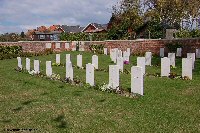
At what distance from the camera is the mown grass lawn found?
7.29 m

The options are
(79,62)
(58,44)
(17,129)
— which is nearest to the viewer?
(17,129)

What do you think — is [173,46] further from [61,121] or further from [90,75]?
[61,121]

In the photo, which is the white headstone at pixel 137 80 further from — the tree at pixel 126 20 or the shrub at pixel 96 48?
the tree at pixel 126 20

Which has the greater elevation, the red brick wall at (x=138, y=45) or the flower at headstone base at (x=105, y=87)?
the red brick wall at (x=138, y=45)

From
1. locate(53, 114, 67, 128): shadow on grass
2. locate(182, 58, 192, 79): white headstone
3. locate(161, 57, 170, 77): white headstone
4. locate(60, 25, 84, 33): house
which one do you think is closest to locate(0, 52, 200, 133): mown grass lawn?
locate(53, 114, 67, 128): shadow on grass

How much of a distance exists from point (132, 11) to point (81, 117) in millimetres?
40529

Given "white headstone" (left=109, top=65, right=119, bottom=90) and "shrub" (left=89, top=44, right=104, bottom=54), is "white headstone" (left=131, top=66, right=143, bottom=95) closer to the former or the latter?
→ "white headstone" (left=109, top=65, right=119, bottom=90)

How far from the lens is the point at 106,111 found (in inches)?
334

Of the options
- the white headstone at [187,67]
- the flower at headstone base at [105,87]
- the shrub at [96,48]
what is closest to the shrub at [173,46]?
the shrub at [96,48]

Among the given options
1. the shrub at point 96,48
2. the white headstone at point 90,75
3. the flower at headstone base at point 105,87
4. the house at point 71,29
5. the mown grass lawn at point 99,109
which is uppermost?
the house at point 71,29

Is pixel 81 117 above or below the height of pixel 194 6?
below

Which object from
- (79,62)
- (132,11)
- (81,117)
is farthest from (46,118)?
(132,11)

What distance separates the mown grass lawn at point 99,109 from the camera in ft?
23.9

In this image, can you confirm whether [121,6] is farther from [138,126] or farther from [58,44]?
[138,126]
